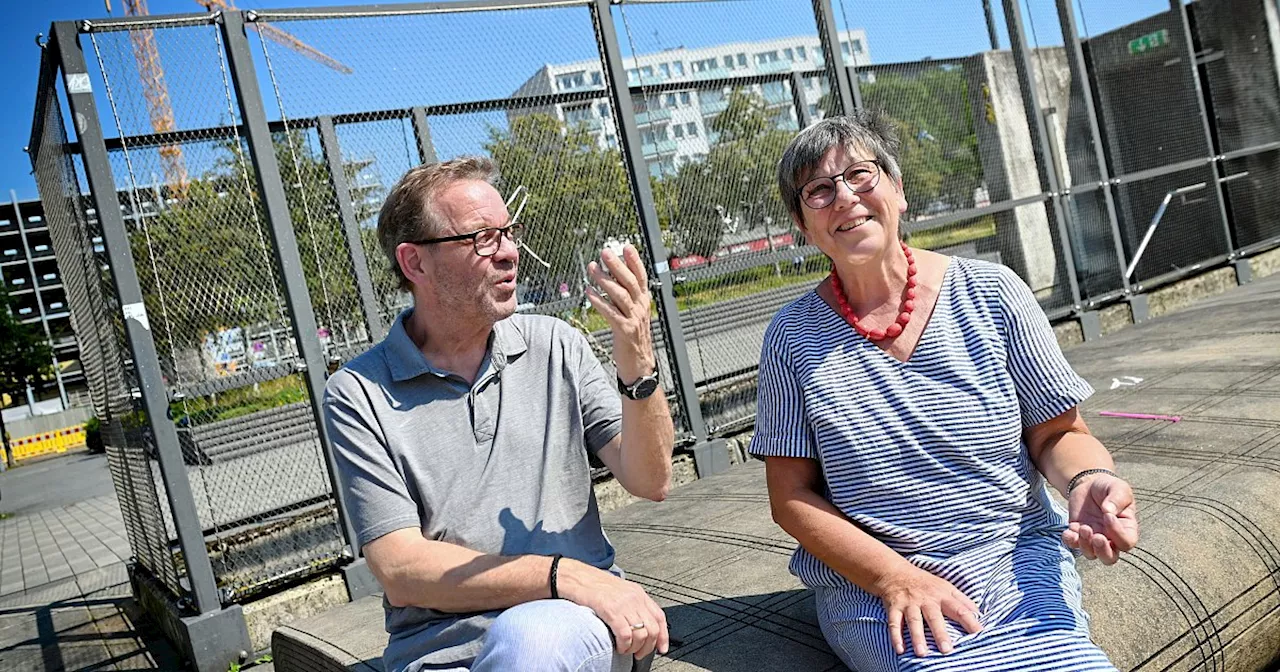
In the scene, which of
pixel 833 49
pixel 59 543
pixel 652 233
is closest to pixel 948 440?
pixel 652 233

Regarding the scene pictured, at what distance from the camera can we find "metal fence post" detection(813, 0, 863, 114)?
21.4 ft

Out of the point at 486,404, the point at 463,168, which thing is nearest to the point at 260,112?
the point at 463,168

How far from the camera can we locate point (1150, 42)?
30.0ft

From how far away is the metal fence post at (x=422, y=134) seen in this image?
5375mm

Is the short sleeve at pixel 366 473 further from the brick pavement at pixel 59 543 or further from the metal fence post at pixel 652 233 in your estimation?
the brick pavement at pixel 59 543

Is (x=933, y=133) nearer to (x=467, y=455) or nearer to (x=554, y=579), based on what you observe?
(x=467, y=455)

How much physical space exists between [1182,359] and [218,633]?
17.4 ft

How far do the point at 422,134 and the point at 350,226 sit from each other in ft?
2.29

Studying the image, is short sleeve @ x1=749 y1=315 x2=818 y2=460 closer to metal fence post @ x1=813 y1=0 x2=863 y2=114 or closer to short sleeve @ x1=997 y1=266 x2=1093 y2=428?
short sleeve @ x1=997 y1=266 x2=1093 y2=428

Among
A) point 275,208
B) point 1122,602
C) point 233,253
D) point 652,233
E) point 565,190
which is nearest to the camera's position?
point 1122,602

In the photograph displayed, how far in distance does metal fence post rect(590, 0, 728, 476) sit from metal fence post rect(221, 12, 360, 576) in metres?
2.02

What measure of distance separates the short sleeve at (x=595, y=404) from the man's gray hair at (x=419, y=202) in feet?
1.53

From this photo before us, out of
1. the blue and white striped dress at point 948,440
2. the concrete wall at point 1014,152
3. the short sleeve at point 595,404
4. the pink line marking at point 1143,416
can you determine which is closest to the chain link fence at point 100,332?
the short sleeve at point 595,404

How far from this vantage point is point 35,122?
5613 millimetres
